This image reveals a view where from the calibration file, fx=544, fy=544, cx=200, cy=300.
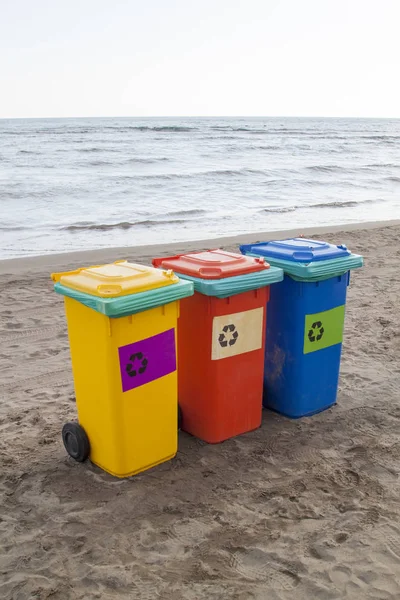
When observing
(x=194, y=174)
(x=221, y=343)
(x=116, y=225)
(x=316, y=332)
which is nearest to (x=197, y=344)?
(x=221, y=343)

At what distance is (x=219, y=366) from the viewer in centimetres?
334

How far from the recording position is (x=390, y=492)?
3072 mm

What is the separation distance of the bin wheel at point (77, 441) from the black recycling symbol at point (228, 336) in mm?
998

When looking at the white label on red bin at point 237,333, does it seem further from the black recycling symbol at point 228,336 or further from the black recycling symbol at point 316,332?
the black recycling symbol at point 316,332

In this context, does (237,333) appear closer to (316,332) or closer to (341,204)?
(316,332)

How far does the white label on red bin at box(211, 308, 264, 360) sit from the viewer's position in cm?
329

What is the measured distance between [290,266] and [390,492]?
57.6 inches

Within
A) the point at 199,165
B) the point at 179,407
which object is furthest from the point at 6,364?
the point at 199,165

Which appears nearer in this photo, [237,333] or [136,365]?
[136,365]

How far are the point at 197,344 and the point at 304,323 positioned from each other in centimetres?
76

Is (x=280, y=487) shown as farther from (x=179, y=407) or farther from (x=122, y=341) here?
(x=122, y=341)

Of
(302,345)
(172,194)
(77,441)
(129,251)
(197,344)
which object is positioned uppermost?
(197,344)

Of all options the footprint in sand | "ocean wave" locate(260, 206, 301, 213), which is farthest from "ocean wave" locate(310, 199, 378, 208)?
the footprint in sand

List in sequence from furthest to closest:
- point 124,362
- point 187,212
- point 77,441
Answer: point 187,212 → point 77,441 → point 124,362
